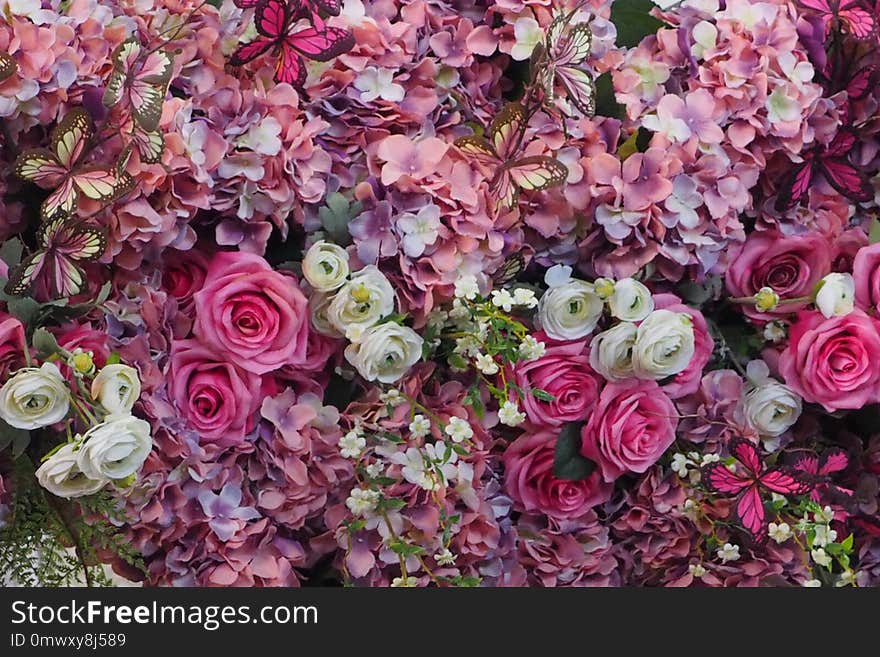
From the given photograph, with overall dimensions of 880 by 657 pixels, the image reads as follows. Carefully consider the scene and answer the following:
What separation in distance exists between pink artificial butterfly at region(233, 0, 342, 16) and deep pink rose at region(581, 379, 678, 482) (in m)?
0.34

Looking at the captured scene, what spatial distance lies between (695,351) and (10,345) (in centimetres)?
49

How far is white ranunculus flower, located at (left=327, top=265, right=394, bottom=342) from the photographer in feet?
2.50

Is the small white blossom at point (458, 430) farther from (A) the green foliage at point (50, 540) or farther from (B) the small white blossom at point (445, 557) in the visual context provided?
(A) the green foliage at point (50, 540)

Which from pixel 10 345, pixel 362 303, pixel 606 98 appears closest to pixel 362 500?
pixel 362 303

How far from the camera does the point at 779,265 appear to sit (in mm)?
903

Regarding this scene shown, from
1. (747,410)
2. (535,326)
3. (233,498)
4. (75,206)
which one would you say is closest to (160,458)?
(233,498)

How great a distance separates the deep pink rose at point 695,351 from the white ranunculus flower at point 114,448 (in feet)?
1.28

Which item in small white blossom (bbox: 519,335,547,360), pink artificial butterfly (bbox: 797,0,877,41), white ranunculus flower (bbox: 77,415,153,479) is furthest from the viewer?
pink artificial butterfly (bbox: 797,0,877,41)

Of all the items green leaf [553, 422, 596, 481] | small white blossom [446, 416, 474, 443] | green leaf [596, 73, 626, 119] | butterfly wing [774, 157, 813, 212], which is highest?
green leaf [596, 73, 626, 119]

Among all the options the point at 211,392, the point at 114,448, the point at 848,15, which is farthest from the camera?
the point at 848,15

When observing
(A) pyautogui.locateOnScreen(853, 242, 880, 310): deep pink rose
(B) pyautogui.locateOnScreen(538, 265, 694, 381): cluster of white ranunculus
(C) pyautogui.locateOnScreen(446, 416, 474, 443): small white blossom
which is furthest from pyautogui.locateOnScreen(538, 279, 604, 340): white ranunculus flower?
(A) pyautogui.locateOnScreen(853, 242, 880, 310): deep pink rose

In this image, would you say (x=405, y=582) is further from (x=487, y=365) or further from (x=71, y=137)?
(x=71, y=137)

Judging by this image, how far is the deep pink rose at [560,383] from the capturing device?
836 mm

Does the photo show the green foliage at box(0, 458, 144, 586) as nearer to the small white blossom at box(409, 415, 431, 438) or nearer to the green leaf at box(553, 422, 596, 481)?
the small white blossom at box(409, 415, 431, 438)
